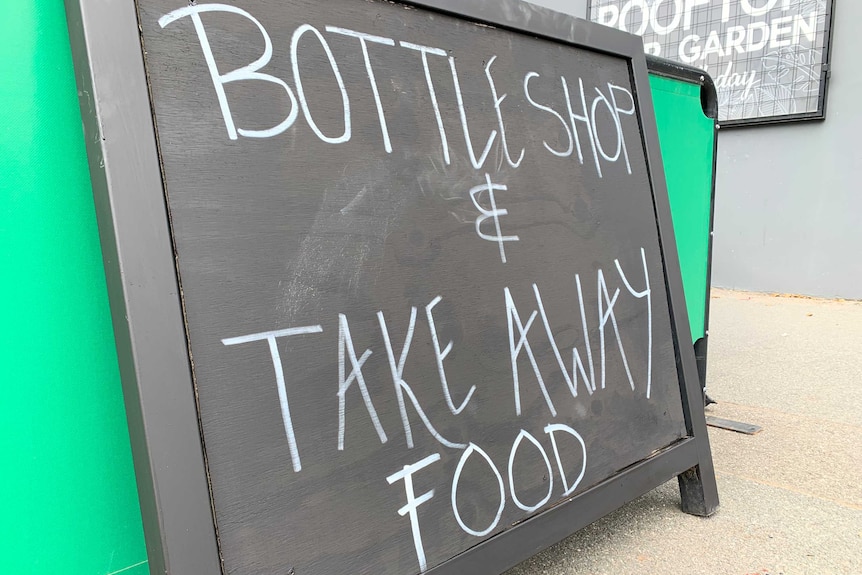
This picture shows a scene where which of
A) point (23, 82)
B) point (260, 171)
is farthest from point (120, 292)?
point (23, 82)

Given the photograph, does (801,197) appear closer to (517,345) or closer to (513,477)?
(517,345)

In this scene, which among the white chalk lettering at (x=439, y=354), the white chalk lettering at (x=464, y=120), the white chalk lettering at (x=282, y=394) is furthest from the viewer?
the white chalk lettering at (x=464, y=120)

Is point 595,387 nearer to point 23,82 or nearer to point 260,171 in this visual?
point 260,171

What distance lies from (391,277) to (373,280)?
1.8 inches

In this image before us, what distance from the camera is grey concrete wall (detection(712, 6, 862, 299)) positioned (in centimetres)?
536

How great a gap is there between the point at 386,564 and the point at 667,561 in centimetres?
94

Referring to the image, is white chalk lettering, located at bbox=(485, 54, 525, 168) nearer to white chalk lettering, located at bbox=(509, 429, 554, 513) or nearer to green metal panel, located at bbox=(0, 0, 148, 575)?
white chalk lettering, located at bbox=(509, 429, 554, 513)

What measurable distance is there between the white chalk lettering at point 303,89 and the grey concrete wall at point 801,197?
5.68m

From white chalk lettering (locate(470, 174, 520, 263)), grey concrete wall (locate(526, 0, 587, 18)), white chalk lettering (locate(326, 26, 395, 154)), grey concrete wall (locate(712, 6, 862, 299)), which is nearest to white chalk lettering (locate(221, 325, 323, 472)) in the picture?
white chalk lettering (locate(326, 26, 395, 154))

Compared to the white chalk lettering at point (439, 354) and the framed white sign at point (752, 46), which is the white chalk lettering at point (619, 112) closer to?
the white chalk lettering at point (439, 354)

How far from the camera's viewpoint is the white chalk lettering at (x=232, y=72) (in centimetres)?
109

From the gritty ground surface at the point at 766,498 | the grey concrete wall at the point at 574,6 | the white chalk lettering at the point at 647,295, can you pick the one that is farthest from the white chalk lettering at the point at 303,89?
the grey concrete wall at the point at 574,6

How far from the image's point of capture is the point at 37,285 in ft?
3.57

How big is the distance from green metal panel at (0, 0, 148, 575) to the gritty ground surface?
113cm
